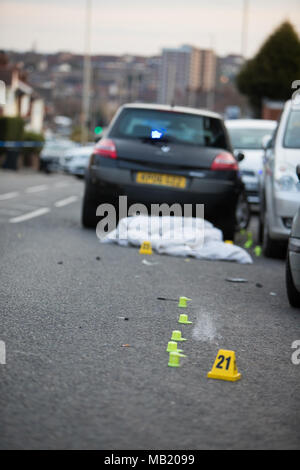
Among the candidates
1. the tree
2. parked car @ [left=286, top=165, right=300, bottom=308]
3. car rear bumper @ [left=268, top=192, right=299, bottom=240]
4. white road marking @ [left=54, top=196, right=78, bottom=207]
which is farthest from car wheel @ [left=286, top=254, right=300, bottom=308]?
the tree

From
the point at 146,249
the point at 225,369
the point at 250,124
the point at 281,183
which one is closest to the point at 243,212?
the point at 281,183

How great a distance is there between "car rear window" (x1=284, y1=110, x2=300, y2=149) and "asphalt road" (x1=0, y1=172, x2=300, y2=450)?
6.12 feet

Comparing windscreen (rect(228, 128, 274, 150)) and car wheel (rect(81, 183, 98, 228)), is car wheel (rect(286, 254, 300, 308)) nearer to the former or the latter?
car wheel (rect(81, 183, 98, 228))

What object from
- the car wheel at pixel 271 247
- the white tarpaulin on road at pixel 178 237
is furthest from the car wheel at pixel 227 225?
the car wheel at pixel 271 247

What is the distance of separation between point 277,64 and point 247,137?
82.0 feet

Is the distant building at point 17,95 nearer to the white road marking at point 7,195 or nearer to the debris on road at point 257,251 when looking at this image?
the white road marking at point 7,195

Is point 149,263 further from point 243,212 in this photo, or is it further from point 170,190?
point 243,212

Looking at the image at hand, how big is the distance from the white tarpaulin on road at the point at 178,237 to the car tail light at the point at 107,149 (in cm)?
88

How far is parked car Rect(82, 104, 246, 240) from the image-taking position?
419 inches

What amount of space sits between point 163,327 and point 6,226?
6408 mm

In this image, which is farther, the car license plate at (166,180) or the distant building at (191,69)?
the distant building at (191,69)

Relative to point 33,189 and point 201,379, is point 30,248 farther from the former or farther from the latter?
point 33,189

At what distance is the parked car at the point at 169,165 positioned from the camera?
10633 mm

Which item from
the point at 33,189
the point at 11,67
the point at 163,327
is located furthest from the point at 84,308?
the point at 11,67
